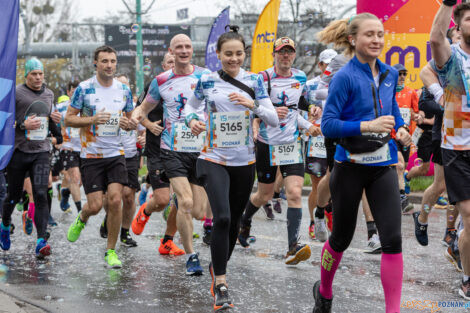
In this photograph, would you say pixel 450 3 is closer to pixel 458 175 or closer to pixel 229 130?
pixel 458 175

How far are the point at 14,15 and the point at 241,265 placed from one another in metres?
3.57

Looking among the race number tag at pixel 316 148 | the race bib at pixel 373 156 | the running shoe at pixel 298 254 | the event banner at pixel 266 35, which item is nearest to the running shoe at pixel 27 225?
the race number tag at pixel 316 148

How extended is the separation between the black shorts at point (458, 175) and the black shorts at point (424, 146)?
5.85 meters

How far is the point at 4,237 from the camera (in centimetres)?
816

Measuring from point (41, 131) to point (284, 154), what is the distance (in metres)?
2.76

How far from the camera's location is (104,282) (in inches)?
254

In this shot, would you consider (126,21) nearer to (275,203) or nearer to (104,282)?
(275,203)

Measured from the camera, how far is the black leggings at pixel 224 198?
216 inches

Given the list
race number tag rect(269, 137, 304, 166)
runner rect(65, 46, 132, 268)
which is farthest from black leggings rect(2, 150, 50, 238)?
race number tag rect(269, 137, 304, 166)

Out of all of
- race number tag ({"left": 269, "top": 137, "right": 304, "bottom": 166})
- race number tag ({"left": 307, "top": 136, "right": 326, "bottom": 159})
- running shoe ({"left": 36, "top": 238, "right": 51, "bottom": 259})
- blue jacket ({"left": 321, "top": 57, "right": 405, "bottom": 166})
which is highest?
blue jacket ({"left": 321, "top": 57, "right": 405, "bottom": 166})

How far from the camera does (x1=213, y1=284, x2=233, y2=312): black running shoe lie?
5.24 meters

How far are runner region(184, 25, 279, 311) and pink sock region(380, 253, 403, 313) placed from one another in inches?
54.1

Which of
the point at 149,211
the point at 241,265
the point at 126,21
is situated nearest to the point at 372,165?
the point at 241,265

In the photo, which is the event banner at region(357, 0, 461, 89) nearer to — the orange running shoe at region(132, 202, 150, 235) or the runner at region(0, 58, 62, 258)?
the orange running shoe at region(132, 202, 150, 235)
